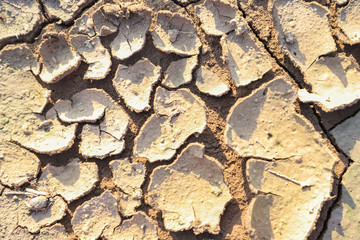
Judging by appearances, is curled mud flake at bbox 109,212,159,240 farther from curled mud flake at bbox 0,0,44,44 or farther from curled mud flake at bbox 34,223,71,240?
curled mud flake at bbox 0,0,44,44

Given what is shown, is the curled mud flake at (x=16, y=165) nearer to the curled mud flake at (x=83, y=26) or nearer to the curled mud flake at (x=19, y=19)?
the curled mud flake at (x=19, y=19)

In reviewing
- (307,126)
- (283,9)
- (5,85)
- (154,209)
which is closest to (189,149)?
(154,209)

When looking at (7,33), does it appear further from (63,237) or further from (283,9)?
(283,9)

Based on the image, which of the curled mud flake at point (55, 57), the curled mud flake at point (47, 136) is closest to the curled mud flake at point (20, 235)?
the curled mud flake at point (47, 136)

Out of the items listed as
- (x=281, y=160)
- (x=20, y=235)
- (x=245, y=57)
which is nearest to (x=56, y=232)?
(x=20, y=235)

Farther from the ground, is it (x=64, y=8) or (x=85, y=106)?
(x=64, y=8)

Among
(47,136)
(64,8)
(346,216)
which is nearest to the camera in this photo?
(346,216)

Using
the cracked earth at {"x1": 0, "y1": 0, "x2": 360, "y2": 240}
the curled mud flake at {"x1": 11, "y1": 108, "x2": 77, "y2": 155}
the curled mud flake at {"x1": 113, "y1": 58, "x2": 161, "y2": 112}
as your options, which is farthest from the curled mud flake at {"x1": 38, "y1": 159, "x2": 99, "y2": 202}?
the curled mud flake at {"x1": 113, "y1": 58, "x2": 161, "y2": 112}

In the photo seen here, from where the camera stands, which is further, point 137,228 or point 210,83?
point 210,83

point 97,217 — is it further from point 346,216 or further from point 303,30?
point 303,30
